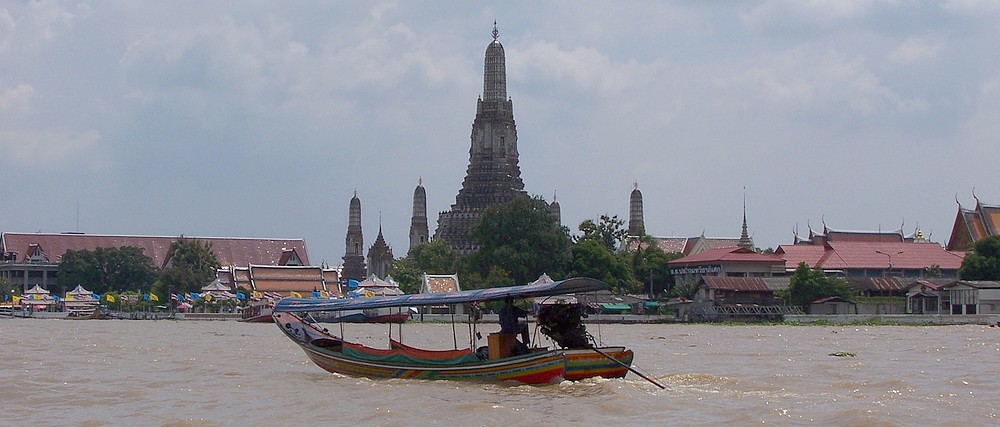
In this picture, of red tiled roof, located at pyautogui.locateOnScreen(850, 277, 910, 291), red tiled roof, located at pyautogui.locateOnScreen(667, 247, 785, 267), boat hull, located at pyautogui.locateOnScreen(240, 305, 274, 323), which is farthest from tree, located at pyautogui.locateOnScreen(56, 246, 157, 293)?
red tiled roof, located at pyautogui.locateOnScreen(850, 277, 910, 291)

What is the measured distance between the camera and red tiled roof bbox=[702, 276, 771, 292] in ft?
188

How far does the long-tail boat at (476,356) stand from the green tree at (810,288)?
35921 millimetres

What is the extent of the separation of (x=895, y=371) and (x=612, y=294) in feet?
119

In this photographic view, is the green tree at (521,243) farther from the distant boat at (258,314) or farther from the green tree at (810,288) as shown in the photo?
the green tree at (810,288)

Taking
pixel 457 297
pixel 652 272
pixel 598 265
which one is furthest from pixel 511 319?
pixel 652 272

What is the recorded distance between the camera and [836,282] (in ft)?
187

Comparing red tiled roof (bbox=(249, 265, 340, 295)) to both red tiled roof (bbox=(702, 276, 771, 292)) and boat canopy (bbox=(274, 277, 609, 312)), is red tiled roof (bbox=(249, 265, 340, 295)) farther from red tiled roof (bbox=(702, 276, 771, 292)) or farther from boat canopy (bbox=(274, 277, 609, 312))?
boat canopy (bbox=(274, 277, 609, 312))

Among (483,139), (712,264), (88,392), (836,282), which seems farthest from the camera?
(483,139)

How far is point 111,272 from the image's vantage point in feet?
270

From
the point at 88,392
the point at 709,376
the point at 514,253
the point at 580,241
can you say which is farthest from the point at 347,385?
the point at 580,241

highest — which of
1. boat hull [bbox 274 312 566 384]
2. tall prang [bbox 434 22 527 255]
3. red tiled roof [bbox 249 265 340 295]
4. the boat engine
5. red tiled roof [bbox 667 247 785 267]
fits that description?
tall prang [bbox 434 22 527 255]

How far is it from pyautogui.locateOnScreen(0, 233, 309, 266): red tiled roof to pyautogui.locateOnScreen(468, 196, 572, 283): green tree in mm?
34009

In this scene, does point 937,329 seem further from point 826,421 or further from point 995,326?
point 826,421

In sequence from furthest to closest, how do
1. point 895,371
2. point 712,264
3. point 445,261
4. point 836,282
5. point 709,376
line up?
point 445,261 → point 712,264 → point 836,282 → point 895,371 → point 709,376
